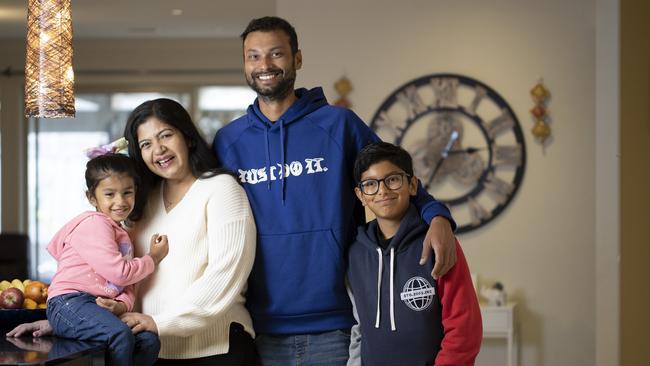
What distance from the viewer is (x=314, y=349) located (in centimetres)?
247

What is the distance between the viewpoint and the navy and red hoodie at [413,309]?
230 cm

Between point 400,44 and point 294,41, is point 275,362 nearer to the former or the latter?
point 294,41

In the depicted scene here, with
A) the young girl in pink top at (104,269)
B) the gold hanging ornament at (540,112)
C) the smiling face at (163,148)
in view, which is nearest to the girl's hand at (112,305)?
the young girl in pink top at (104,269)

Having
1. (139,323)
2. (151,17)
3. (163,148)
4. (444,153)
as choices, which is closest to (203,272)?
(139,323)

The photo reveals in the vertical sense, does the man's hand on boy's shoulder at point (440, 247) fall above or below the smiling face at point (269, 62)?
below

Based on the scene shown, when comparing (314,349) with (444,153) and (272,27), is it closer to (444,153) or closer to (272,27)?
(272,27)

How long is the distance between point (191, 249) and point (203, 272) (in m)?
0.07

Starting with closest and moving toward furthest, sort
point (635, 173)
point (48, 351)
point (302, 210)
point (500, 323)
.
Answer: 1. point (48, 351)
2. point (302, 210)
3. point (635, 173)
4. point (500, 323)

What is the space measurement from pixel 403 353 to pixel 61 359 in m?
0.83

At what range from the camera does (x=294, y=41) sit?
2545 millimetres

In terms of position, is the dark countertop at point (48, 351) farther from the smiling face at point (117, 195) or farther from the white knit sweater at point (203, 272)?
the smiling face at point (117, 195)

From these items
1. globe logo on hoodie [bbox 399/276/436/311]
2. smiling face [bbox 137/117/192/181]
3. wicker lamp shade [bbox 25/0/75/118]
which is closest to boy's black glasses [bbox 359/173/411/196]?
globe logo on hoodie [bbox 399/276/436/311]

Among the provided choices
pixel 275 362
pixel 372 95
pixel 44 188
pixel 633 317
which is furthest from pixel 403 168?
pixel 44 188

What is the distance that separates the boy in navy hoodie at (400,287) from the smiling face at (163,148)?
47cm
